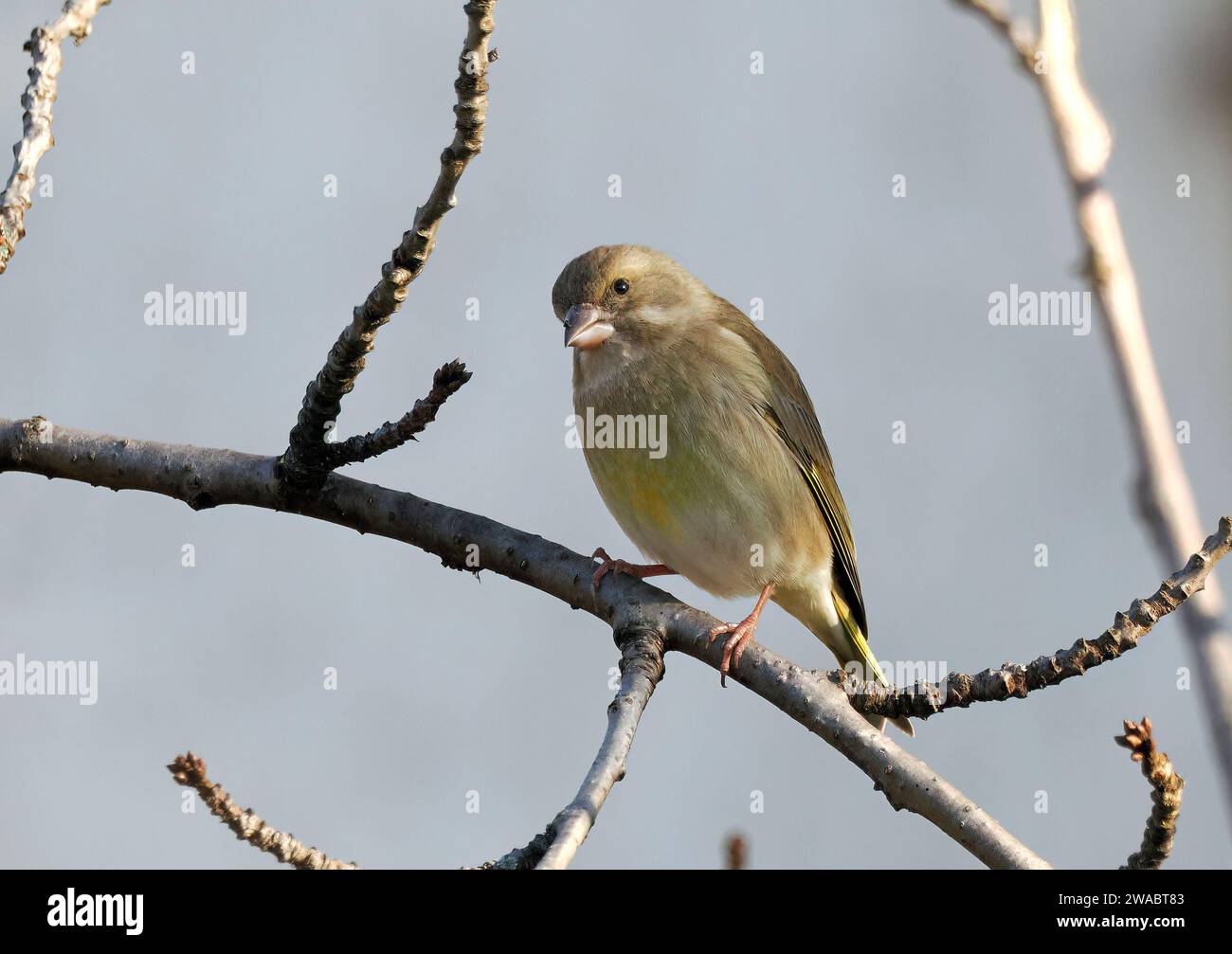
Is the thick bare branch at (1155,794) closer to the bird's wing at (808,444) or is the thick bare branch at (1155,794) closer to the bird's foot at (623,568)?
the bird's foot at (623,568)

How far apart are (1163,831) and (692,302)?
3389 millimetres

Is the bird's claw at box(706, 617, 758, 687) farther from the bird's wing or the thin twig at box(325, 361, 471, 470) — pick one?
the bird's wing

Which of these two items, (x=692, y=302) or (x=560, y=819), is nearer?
(x=560, y=819)

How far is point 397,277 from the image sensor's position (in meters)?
3.52

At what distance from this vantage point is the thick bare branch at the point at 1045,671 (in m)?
3.11

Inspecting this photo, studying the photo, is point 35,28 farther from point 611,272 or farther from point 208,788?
point 611,272

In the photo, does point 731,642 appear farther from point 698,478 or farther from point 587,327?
point 587,327

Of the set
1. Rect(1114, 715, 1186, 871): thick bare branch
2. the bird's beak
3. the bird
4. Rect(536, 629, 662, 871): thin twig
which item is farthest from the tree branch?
the bird's beak

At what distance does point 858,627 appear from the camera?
19.7ft

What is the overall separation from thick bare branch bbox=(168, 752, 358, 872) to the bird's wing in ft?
9.03

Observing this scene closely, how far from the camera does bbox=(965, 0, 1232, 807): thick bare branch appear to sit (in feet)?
5.99

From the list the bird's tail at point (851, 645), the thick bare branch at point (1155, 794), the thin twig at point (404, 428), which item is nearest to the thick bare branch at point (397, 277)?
the thin twig at point (404, 428)

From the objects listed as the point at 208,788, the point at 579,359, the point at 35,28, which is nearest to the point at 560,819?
the point at 208,788

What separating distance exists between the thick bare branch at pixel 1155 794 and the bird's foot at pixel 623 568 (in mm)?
1760
